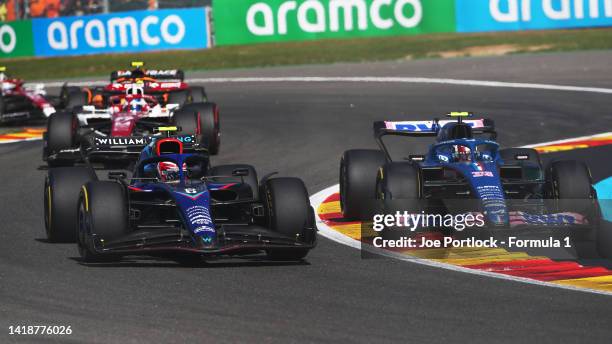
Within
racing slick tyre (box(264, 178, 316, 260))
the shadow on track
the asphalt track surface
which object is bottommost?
the asphalt track surface

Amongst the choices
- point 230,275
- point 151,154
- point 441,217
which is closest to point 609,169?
point 441,217

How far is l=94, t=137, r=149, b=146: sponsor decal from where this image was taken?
19812 mm

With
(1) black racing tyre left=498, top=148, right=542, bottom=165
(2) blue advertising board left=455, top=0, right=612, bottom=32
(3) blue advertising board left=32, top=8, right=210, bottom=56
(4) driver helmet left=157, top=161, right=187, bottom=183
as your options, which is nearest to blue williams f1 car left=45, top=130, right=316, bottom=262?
(4) driver helmet left=157, top=161, right=187, bottom=183

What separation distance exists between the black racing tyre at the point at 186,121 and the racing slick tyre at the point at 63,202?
788 cm

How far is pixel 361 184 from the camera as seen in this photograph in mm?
15703

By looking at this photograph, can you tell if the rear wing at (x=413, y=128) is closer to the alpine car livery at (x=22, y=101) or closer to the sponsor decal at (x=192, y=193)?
the sponsor decal at (x=192, y=193)

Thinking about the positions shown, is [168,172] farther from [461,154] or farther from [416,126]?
[416,126]

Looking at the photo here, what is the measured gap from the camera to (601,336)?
9.73m

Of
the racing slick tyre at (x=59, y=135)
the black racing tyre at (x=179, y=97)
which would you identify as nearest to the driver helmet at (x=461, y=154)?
the racing slick tyre at (x=59, y=135)

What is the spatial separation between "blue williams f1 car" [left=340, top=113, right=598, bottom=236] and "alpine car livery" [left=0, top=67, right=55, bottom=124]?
14.1 metres

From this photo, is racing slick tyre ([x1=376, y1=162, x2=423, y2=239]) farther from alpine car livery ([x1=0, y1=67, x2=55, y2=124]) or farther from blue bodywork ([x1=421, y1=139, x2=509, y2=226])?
alpine car livery ([x1=0, y1=67, x2=55, y2=124])

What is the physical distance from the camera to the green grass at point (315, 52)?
132 feet

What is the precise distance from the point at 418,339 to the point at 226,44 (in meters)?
33.4

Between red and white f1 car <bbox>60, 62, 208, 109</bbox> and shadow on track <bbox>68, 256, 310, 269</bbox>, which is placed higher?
red and white f1 car <bbox>60, 62, 208, 109</bbox>
